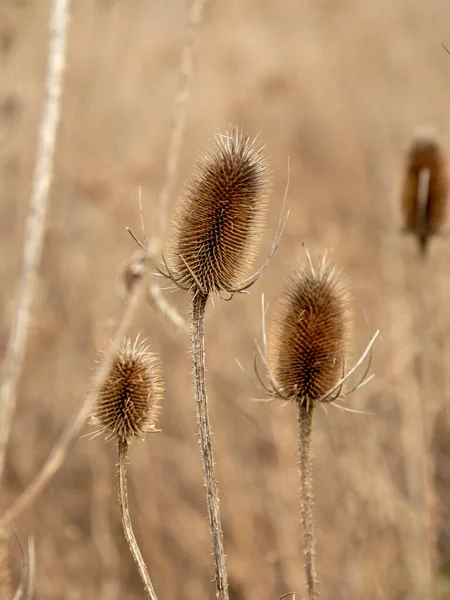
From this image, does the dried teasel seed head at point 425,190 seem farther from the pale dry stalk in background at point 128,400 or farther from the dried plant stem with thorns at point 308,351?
the pale dry stalk in background at point 128,400

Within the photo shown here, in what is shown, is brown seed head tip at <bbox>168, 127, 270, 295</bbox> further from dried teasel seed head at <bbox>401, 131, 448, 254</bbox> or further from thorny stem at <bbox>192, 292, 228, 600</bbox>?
dried teasel seed head at <bbox>401, 131, 448, 254</bbox>

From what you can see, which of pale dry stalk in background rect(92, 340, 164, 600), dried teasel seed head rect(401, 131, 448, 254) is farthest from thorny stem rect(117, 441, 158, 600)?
dried teasel seed head rect(401, 131, 448, 254)

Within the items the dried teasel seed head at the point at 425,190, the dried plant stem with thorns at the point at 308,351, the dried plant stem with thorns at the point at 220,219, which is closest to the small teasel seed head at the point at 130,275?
the dried plant stem with thorns at the point at 220,219

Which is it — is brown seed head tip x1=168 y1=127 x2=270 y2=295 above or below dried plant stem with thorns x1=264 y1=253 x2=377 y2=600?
above

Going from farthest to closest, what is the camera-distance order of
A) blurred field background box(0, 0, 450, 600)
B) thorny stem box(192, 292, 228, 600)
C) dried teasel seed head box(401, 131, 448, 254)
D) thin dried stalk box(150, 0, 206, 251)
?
blurred field background box(0, 0, 450, 600) → dried teasel seed head box(401, 131, 448, 254) → thin dried stalk box(150, 0, 206, 251) → thorny stem box(192, 292, 228, 600)

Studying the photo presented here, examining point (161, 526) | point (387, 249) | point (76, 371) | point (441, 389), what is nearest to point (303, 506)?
point (161, 526)

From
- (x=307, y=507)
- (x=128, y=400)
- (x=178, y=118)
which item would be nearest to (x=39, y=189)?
(x=178, y=118)
